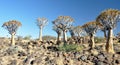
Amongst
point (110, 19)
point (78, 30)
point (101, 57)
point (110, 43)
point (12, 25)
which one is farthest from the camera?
point (78, 30)

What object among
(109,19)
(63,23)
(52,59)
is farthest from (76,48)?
(63,23)

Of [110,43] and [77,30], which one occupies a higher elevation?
[77,30]

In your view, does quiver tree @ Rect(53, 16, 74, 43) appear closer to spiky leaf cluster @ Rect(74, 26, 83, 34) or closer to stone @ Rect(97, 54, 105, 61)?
spiky leaf cluster @ Rect(74, 26, 83, 34)

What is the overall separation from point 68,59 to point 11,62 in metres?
3.80

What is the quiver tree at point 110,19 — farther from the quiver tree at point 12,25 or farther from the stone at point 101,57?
the quiver tree at point 12,25

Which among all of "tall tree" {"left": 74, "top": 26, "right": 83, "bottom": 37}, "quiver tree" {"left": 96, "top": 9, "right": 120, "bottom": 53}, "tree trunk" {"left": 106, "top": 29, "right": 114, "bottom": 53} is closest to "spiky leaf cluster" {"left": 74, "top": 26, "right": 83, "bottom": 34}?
"tall tree" {"left": 74, "top": 26, "right": 83, "bottom": 37}

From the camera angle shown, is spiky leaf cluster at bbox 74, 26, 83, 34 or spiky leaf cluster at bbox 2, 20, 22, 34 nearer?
spiky leaf cluster at bbox 2, 20, 22, 34

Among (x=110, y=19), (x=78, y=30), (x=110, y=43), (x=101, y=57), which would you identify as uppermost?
(x=110, y=19)

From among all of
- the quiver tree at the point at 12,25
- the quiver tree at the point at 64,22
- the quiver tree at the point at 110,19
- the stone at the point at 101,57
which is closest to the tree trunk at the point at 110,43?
the quiver tree at the point at 110,19

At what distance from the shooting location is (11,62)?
1670cm

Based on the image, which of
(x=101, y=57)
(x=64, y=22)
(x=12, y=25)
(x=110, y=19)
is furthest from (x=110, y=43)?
(x=12, y=25)

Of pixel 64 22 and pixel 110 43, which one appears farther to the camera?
pixel 64 22

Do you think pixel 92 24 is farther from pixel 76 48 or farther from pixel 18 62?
pixel 18 62

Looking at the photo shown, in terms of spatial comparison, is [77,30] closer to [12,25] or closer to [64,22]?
[64,22]
